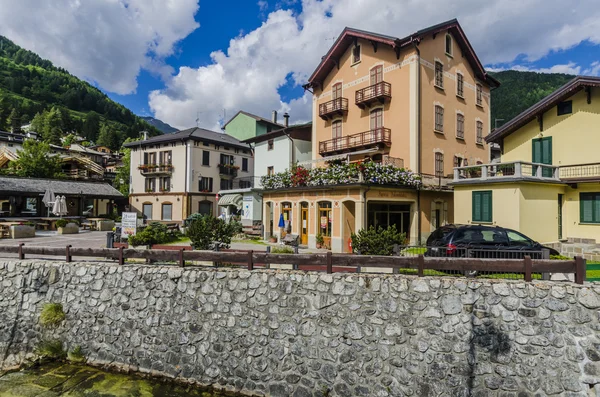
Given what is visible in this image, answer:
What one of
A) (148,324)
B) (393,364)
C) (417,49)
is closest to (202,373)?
(148,324)

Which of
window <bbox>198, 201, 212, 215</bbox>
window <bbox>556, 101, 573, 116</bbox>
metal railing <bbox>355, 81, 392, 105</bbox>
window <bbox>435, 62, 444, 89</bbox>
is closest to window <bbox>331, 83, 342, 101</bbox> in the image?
metal railing <bbox>355, 81, 392, 105</bbox>

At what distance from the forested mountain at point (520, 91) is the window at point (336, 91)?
29889 mm

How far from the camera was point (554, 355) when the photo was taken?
7.47 meters

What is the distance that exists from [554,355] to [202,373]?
951cm

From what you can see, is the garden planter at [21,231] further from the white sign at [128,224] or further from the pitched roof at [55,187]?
the white sign at [128,224]

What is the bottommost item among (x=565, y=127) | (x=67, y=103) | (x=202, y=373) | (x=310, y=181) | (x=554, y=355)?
(x=202, y=373)

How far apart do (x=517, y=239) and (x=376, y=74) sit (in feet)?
55.1

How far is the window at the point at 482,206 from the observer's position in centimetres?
1774

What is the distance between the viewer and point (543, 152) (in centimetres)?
1970

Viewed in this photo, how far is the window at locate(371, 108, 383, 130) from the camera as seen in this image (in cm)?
2396

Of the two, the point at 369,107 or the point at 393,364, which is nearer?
the point at 393,364

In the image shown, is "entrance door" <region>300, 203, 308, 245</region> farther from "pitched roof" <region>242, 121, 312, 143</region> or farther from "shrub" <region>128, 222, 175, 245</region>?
"pitched roof" <region>242, 121, 312, 143</region>

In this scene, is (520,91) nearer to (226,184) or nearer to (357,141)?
(357,141)

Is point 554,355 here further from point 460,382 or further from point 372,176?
point 372,176
